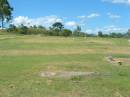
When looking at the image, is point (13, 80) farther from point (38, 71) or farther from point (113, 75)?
point (113, 75)

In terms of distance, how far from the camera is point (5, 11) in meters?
84.0

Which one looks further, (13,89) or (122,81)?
(122,81)

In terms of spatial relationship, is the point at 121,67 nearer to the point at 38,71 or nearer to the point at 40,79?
the point at 38,71

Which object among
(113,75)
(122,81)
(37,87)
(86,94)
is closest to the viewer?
(86,94)

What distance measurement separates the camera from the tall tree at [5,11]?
83488mm

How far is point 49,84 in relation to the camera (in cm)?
1288

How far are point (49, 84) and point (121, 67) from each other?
5659mm

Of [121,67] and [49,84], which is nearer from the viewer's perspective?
[49,84]

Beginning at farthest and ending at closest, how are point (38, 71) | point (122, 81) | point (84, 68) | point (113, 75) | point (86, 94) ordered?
point (84, 68)
point (38, 71)
point (113, 75)
point (122, 81)
point (86, 94)

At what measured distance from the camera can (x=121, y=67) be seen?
17734 mm

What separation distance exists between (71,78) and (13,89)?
2688 millimetres

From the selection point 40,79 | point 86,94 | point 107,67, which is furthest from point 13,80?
point 107,67

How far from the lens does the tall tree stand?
8349cm

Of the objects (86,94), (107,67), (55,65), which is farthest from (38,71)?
(86,94)
